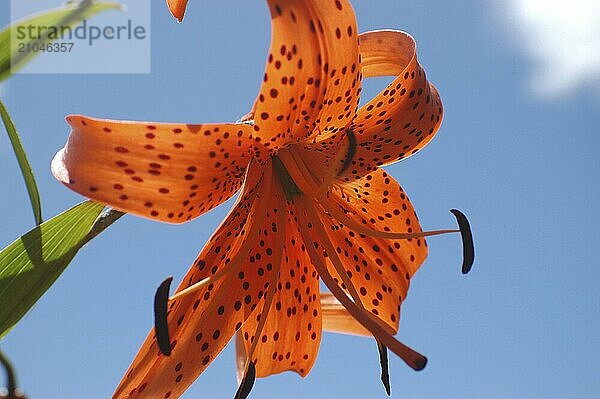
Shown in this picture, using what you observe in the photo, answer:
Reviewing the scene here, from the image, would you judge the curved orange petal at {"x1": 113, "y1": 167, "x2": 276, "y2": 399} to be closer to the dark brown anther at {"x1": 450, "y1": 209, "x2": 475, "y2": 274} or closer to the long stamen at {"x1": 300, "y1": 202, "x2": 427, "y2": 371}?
the long stamen at {"x1": 300, "y1": 202, "x2": 427, "y2": 371}

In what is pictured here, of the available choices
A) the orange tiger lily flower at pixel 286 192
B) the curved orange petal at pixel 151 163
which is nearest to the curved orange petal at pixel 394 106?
the orange tiger lily flower at pixel 286 192

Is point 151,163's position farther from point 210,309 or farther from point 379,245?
point 379,245

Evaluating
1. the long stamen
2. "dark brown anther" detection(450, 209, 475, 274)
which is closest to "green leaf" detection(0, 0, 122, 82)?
the long stamen

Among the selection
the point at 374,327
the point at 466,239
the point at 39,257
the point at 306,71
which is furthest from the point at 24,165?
the point at 466,239

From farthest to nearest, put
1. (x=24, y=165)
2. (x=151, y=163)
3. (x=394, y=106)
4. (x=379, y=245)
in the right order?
(x=379, y=245), (x=394, y=106), (x=24, y=165), (x=151, y=163)

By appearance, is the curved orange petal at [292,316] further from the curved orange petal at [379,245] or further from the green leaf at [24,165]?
the green leaf at [24,165]
